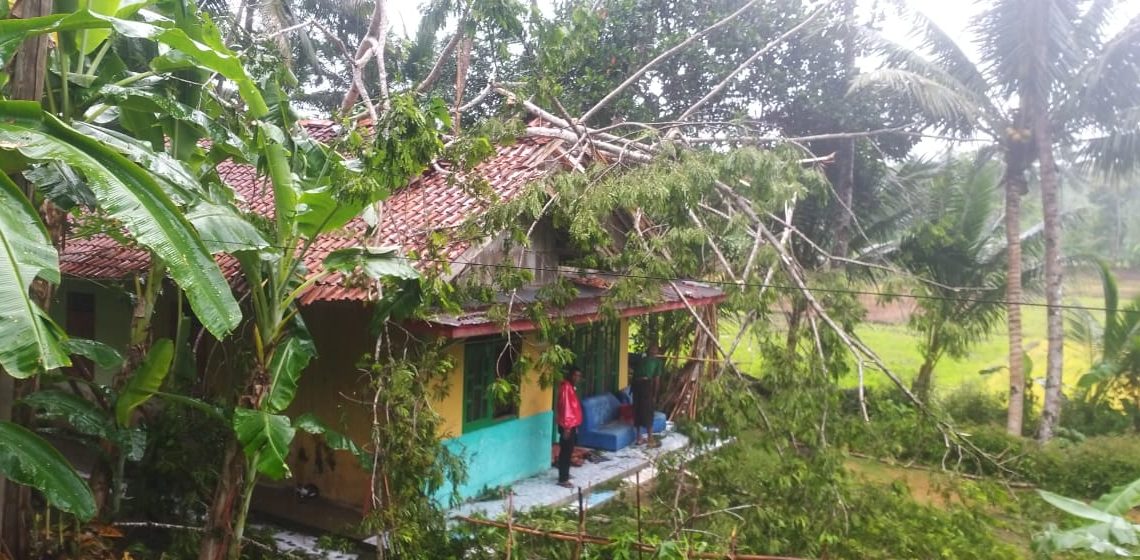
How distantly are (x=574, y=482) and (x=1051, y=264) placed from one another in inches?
331

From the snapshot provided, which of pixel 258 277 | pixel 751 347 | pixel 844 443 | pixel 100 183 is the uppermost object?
pixel 100 183

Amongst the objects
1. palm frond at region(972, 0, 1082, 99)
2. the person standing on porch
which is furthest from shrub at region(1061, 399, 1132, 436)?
the person standing on porch

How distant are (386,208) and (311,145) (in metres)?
1.10

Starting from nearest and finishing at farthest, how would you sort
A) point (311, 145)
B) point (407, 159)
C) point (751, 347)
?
1. point (407, 159)
2. point (311, 145)
3. point (751, 347)

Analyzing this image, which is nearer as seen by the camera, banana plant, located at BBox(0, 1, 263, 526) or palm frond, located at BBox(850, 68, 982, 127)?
banana plant, located at BBox(0, 1, 263, 526)

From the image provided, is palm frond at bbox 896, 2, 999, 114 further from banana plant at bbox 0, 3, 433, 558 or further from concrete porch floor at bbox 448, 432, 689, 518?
banana plant at bbox 0, 3, 433, 558

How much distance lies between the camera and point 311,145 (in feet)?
19.2

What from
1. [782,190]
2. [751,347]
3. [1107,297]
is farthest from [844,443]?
[1107,297]

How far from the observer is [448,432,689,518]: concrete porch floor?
738 cm

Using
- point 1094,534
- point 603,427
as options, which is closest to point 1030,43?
point 603,427

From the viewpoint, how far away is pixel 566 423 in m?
8.17

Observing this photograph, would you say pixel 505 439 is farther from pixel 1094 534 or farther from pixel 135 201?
pixel 1094 534

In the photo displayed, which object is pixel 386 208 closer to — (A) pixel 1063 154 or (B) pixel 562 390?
(B) pixel 562 390

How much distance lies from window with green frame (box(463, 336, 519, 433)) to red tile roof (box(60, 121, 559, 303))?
1.39m
